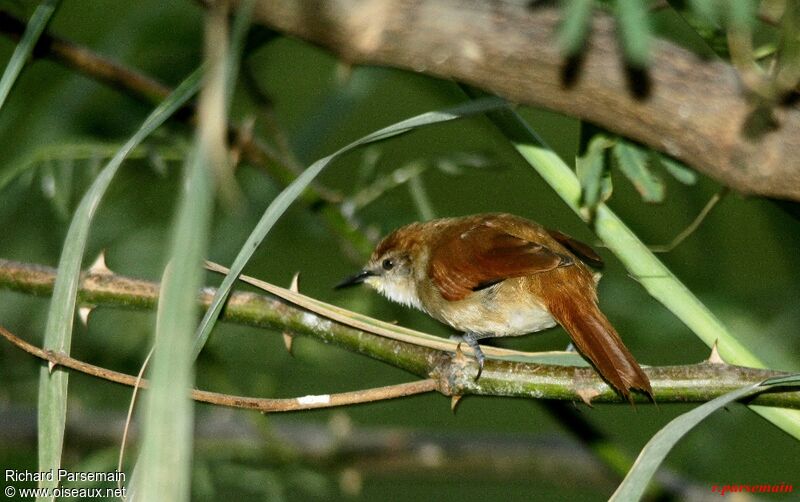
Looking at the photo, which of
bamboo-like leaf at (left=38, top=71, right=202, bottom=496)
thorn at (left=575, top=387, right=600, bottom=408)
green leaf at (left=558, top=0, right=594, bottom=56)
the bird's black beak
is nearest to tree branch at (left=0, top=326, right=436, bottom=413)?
bamboo-like leaf at (left=38, top=71, right=202, bottom=496)

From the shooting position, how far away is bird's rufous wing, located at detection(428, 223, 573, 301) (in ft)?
9.27

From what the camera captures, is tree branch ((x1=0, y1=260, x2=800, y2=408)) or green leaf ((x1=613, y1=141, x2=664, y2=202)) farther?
green leaf ((x1=613, y1=141, x2=664, y2=202))

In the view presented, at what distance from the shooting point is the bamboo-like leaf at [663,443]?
1.47 meters

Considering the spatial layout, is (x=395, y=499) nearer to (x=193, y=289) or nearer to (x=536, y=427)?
(x=536, y=427)

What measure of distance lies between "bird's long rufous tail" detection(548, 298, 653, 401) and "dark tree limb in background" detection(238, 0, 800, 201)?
0.44 metres

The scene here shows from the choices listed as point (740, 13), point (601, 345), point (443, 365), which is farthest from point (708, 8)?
point (601, 345)

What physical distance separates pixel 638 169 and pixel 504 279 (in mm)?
1153

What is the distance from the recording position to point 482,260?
2977 millimetres

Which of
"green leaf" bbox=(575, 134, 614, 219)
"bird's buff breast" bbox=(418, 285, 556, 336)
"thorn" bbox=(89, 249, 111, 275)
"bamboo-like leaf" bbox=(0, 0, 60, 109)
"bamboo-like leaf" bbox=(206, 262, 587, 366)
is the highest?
"bird's buff breast" bbox=(418, 285, 556, 336)

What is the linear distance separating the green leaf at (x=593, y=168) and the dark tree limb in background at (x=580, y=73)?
0.19 metres

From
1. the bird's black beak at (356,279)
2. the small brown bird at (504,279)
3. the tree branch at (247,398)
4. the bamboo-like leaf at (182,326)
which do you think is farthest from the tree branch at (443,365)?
the bird's black beak at (356,279)

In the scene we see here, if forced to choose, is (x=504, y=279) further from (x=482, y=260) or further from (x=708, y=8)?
(x=708, y=8)

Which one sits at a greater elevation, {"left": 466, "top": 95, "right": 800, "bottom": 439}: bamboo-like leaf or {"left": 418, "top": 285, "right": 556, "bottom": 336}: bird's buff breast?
{"left": 418, "top": 285, "right": 556, "bottom": 336}: bird's buff breast

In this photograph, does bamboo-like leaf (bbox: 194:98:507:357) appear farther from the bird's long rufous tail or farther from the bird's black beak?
the bird's black beak
